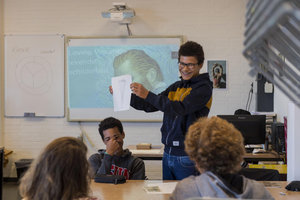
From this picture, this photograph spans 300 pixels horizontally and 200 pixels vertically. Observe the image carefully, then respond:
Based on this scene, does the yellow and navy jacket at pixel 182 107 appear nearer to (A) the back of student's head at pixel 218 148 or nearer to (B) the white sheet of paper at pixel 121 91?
(B) the white sheet of paper at pixel 121 91

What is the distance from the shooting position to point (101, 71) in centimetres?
572

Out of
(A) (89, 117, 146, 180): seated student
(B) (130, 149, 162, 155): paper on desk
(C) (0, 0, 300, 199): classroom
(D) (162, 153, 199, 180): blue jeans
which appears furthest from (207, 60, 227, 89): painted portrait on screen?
(D) (162, 153, 199, 180): blue jeans

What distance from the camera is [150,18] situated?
18.7 ft

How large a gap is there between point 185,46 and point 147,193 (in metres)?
0.98

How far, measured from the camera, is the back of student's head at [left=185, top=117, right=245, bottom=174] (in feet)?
4.89

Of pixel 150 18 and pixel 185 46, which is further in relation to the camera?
pixel 150 18

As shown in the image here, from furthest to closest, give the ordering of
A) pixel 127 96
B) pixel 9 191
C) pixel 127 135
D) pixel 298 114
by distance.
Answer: pixel 127 135, pixel 9 191, pixel 127 96, pixel 298 114

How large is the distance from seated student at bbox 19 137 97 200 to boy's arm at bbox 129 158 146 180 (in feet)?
4.49

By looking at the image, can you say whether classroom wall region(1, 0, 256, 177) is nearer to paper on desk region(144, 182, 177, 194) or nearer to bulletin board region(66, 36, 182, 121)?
bulletin board region(66, 36, 182, 121)

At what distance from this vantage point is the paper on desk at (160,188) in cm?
236

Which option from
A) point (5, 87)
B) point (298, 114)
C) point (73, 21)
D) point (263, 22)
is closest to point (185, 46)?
point (298, 114)

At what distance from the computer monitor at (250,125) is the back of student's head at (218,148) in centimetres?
265

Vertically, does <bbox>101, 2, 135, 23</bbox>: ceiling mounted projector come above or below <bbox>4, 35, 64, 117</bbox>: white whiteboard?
above

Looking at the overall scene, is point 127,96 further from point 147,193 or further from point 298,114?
point 298,114
